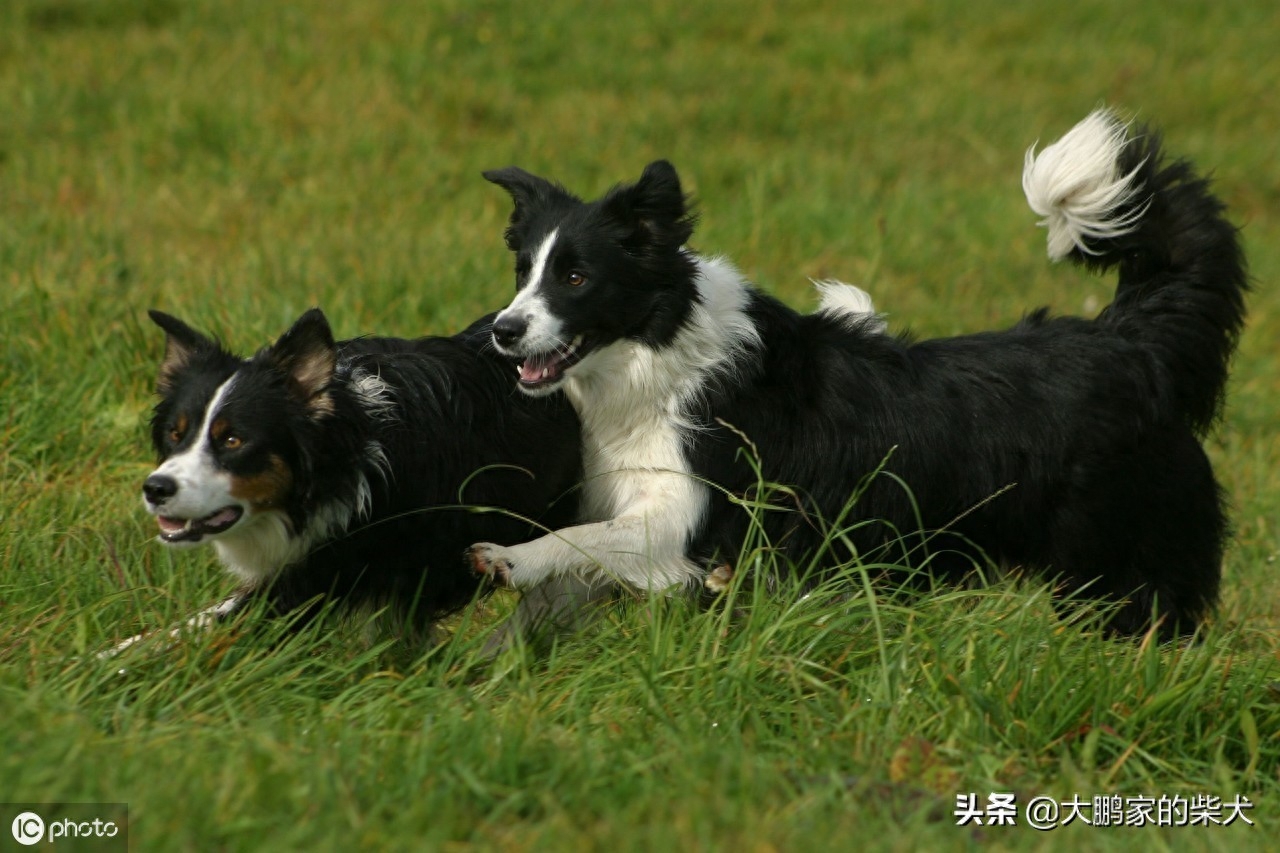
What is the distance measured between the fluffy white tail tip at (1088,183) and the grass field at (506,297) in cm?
124

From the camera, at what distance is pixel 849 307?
493 centimetres

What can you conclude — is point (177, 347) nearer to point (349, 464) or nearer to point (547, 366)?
point (349, 464)

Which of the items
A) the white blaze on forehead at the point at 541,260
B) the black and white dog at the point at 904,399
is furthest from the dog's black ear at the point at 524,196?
the white blaze on forehead at the point at 541,260

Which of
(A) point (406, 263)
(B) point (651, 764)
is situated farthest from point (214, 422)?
(A) point (406, 263)

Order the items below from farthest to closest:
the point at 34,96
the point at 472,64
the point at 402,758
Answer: the point at 472,64 < the point at 34,96 < the point at 402,758

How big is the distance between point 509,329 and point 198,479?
96cm

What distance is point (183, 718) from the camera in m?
3.30

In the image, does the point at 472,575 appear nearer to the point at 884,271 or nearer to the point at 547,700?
the point at 547,700

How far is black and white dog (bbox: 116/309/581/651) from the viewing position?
3662 millimetres

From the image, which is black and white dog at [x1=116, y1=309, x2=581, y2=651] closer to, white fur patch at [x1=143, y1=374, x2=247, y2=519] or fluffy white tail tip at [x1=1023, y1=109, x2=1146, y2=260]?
white fur patch at [x1=143, y1=374, x2=247, y2=519]

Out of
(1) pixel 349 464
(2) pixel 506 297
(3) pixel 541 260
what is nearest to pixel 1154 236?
(3) pixel 541 260

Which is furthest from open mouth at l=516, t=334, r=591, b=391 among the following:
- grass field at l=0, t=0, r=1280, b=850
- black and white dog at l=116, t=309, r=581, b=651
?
grass field at l=0, t=0, r=1280, b=850

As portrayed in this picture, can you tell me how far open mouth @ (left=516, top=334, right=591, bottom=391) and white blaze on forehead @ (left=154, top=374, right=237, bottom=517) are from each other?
900 mm

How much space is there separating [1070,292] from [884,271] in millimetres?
1329
